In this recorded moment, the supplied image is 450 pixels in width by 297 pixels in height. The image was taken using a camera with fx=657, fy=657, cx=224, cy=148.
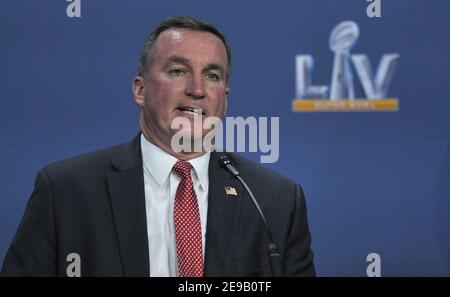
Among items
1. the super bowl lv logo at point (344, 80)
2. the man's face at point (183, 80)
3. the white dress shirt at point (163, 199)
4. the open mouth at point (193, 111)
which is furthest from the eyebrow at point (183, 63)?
the super bowl lv logo at point (344, 80)

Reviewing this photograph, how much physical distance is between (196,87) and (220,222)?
0.40 meters

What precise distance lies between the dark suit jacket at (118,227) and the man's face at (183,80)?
15 cm

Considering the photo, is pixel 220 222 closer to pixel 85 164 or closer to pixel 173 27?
pixel 85 164

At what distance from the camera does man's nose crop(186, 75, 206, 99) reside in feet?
6.35

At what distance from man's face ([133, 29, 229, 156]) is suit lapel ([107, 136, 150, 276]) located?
0.45ft

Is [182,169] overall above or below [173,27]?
below

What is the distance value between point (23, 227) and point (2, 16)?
36.4 inches

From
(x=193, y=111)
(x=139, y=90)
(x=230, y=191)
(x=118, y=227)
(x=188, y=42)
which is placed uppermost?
(x=188, y=42)

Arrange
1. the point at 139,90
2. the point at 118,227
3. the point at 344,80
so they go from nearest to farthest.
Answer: the point at 118,227
the point at 139,90
the point at 344,80

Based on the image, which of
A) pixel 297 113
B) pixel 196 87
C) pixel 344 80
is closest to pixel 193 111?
pixel 196 87

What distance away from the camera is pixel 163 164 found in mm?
1940
